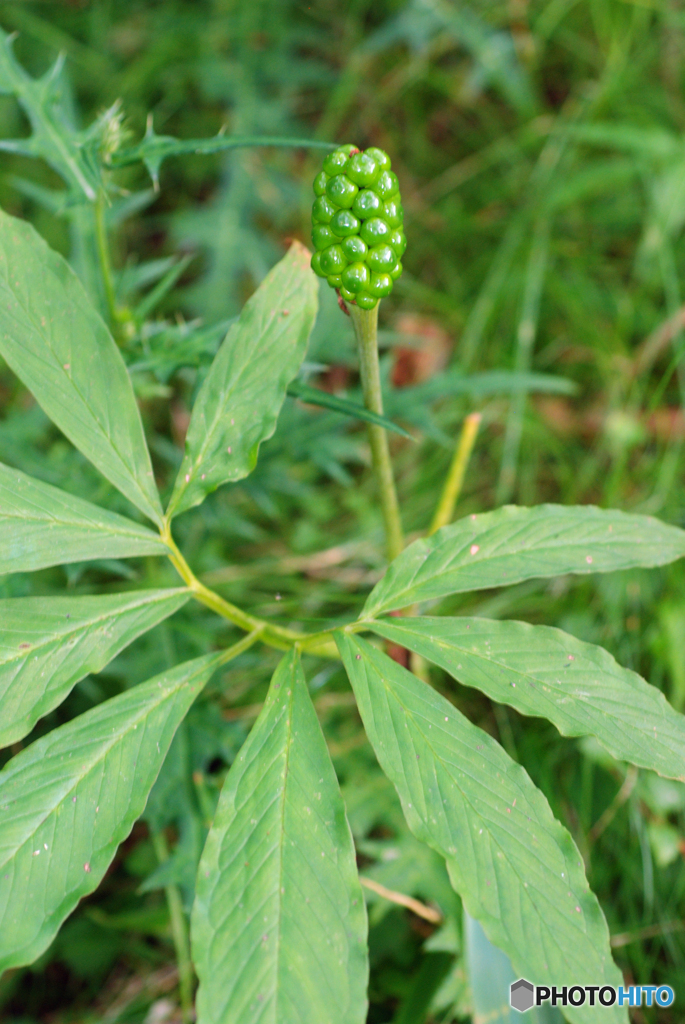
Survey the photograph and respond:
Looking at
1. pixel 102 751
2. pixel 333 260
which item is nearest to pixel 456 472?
pixel 333 260

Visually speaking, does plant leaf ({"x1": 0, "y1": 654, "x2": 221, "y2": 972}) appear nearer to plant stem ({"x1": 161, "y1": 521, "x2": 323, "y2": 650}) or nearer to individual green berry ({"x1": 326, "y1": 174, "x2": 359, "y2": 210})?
plant stem ({"x1": 161, "y1": 521, "x2": 323, "y2": 650})

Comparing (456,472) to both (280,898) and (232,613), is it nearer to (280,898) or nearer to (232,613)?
(232,613)

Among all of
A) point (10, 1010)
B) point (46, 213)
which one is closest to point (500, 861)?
point (10, 1010)

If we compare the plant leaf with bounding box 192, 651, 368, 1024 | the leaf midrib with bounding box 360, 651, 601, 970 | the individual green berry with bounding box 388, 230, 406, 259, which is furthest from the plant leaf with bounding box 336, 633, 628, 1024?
the individual green berry with bounding box 388, 230, 406, 259

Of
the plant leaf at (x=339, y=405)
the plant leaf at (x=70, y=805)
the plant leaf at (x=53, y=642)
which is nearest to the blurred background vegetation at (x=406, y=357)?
the plant leaf at (x=339, y=405)

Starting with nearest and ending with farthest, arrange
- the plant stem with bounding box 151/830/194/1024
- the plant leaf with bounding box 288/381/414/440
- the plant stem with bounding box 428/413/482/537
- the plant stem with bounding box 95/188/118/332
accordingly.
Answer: the plant leaf with bounding box 288/381/414/440 → the plant stem with bounding box 95/188/118/332 → the plant stem with bounding box 151/830/194/1024 → the plant stem with bounding box 428/413/482/537

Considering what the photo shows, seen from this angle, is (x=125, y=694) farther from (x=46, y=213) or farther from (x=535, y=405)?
(x=46, y=213)
